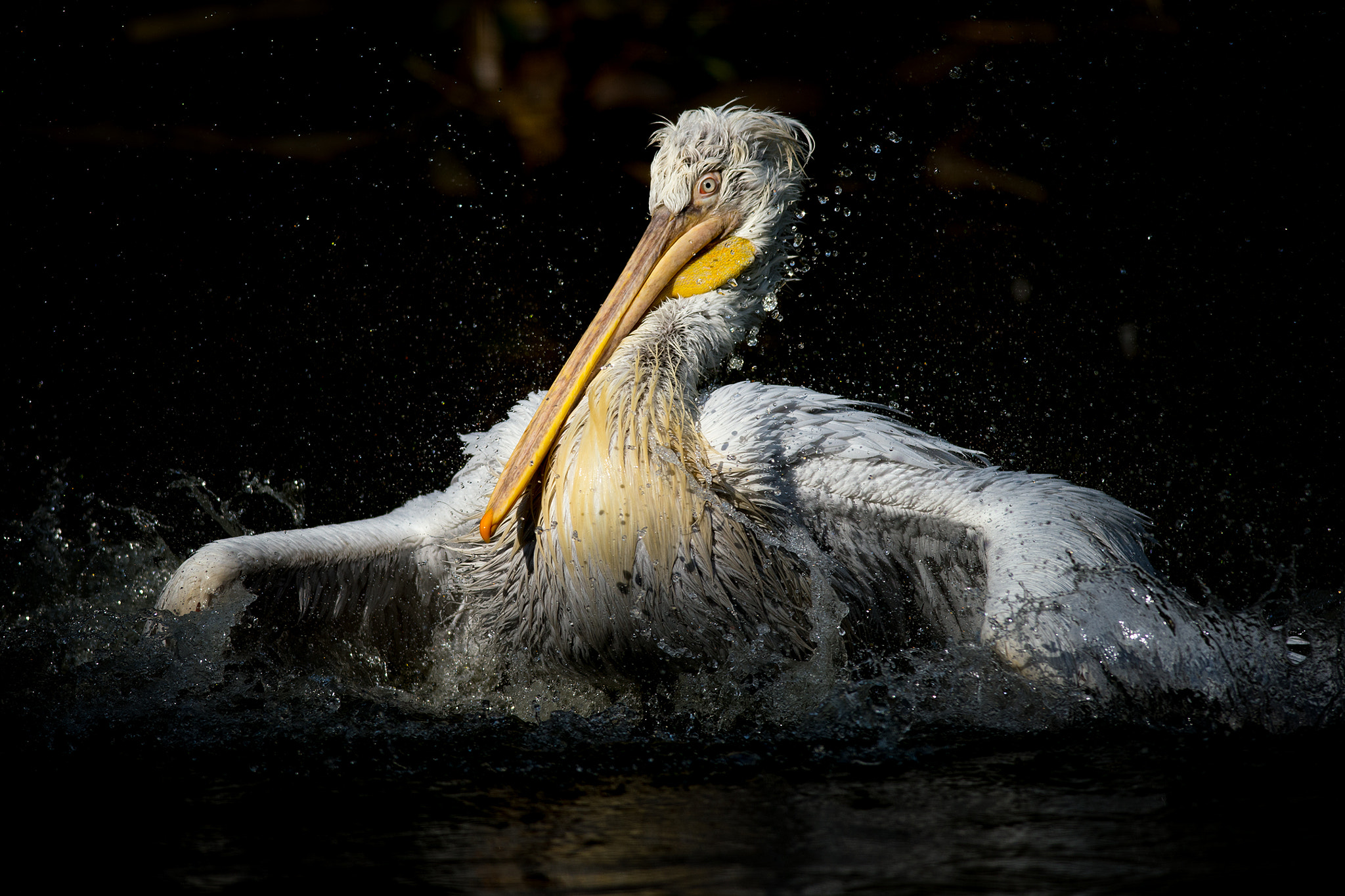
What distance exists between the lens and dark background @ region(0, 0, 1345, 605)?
14.8 ft

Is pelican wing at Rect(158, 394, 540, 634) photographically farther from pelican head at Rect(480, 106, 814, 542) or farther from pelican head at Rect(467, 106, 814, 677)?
pelican head at Rect(480, 106, 814, 542)

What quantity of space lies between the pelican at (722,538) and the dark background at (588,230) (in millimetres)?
2088

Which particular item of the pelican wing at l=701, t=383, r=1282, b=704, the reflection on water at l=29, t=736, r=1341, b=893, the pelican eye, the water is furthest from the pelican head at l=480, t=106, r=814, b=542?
the water

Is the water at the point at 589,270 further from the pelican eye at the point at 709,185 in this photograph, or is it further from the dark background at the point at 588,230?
the pelican eye at the point at 709,185

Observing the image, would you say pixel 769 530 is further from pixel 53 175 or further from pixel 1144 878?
pixel 53 175

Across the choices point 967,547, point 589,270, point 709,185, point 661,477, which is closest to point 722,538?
point 661,477

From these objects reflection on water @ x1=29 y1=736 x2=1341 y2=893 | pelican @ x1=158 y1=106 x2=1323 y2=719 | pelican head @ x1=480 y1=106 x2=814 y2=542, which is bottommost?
reflection on water @ x1=29 y1=736 x2=1341 y2=893

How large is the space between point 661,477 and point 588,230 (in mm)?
2958

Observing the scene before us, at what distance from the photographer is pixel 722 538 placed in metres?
2.31

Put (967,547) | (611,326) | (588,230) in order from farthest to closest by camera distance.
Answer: (588,230) → (611,326) → (967,547)

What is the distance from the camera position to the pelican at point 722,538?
82.4 inches

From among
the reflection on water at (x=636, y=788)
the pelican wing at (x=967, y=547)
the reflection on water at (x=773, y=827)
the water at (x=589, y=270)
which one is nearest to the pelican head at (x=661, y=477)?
the pelican wing at (x=967, y=547)

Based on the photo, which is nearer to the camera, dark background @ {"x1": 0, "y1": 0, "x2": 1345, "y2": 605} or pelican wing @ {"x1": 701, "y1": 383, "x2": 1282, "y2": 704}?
pelican wing @ {"x1": 701, "y1": 383, "x2": 1282, "y2": 704}

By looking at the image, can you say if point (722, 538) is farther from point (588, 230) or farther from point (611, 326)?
point (588, 230)
